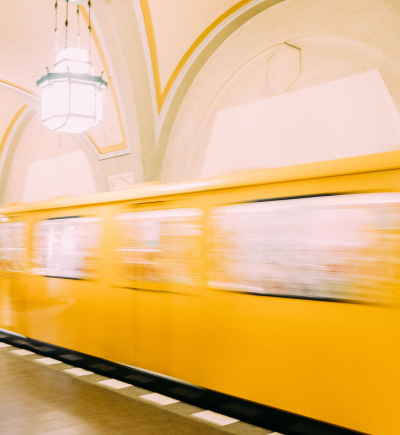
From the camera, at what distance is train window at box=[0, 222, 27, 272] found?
6.31 meters

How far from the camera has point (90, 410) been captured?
4.02 m

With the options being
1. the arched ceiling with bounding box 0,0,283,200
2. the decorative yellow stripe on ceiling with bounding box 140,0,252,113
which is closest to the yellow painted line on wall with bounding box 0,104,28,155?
the arched ceiling with bounding box 0,0,283,200

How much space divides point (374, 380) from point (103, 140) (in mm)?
9400

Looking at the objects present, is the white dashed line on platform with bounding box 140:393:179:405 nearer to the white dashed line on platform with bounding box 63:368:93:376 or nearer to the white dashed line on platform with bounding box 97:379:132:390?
the white dashed line on platform with bounding box 97:379:132:390

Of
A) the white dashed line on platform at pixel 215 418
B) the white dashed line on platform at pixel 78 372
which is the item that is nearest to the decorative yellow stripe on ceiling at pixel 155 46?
the white dashed line on platform at pixel 78 372

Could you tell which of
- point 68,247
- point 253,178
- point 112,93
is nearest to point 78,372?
point 68,247

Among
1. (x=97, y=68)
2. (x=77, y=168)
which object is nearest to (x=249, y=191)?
(x=97, y=68)

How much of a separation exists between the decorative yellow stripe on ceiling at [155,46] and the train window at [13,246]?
4319 mm

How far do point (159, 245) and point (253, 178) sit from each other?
122 cm

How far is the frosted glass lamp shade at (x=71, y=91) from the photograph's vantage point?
6.19 meters

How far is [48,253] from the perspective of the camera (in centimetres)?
577

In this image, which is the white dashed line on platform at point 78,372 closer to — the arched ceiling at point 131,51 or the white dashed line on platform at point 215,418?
Answer: the white dashed line on platform at point 215,418

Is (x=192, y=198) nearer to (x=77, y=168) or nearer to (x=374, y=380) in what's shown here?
(x=374, y=380)

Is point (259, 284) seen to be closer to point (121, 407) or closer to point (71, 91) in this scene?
point (121, 407)
